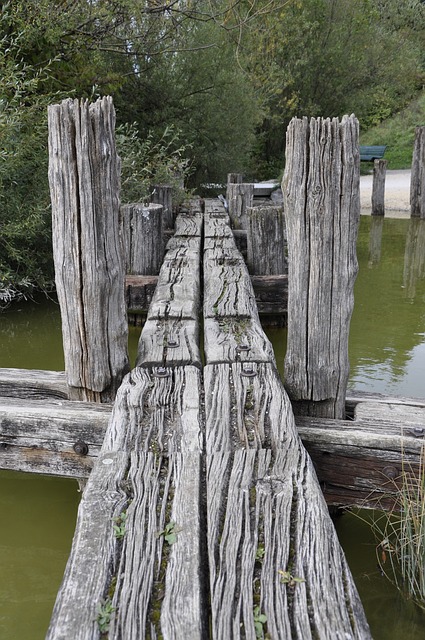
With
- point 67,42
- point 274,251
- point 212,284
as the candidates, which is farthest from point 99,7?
point 212,284

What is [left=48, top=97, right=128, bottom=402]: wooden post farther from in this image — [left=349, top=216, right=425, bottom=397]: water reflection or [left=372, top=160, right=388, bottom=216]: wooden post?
[left=372, top=160, right=388, bottom=216]: wooden post

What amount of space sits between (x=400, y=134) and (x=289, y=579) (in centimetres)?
2858

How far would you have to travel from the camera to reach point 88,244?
3.31 meters

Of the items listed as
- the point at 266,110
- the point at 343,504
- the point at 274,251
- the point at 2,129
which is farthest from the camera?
the point at 266,110

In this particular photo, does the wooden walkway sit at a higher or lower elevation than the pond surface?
higher

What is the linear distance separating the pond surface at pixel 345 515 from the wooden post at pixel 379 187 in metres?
3.80

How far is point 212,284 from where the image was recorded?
512 centimetres

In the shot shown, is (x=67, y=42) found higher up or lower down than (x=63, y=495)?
higher up

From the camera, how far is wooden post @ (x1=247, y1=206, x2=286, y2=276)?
6781mm

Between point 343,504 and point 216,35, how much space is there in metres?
14.3

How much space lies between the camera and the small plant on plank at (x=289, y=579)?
190 centimetres

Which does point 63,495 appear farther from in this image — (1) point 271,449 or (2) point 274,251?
(2) point 274,251

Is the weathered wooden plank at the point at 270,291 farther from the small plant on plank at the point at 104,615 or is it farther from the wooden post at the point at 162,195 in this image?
the small plant on plank at the point at 104,615

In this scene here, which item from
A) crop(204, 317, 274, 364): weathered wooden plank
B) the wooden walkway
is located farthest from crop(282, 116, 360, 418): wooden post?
the wooden walkway
